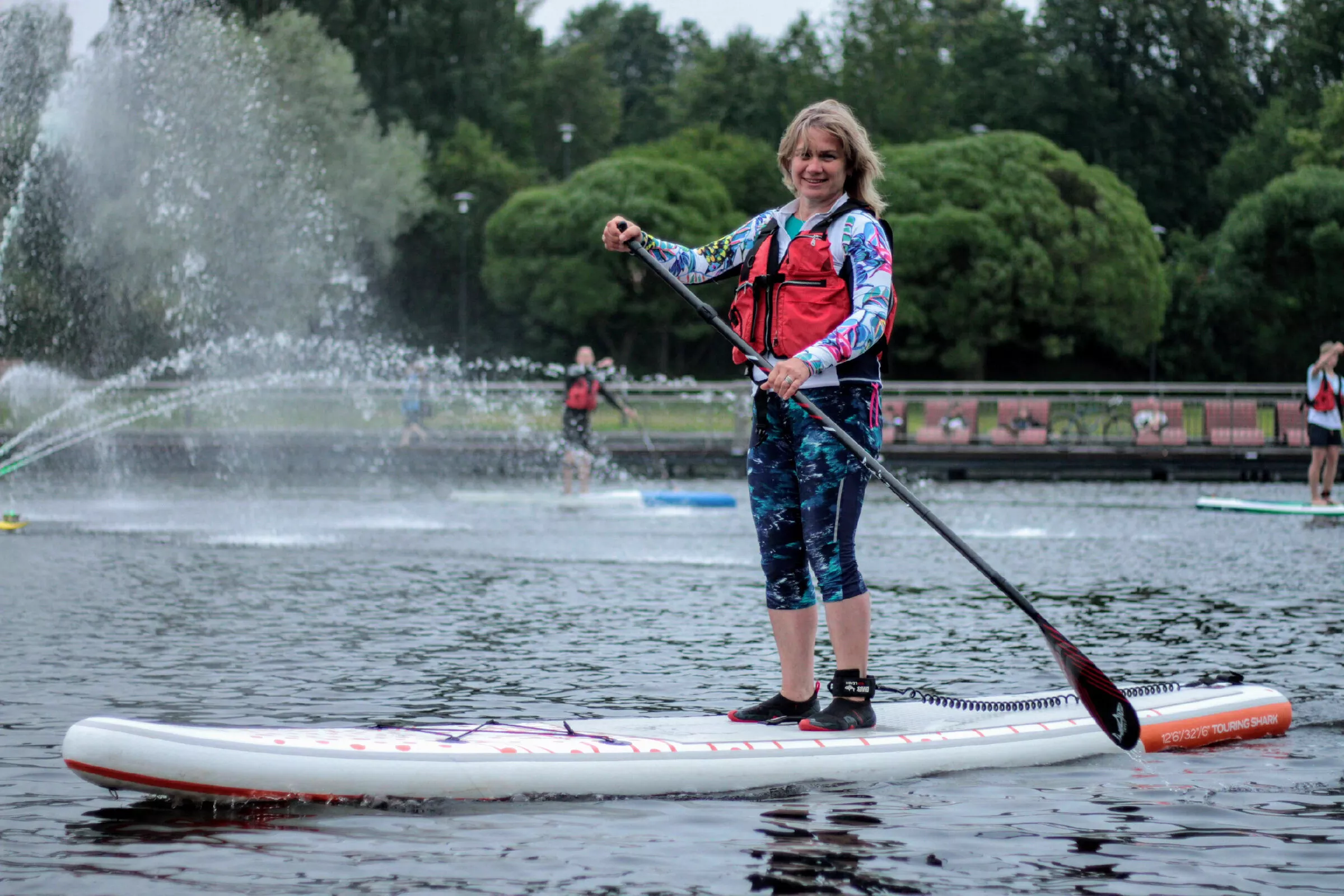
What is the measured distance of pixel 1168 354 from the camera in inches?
2197

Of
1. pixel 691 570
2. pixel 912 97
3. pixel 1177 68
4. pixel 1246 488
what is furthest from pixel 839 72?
pixel 691 570

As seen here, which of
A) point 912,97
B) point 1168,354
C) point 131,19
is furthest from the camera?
point 912,97

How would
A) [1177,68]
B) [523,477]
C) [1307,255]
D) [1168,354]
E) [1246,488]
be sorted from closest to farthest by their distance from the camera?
[1246,488] → [523,477] → [1307,255] → [1168,354] → [1177,68]

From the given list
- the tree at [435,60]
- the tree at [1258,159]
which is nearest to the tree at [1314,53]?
the tree at [1258,159]

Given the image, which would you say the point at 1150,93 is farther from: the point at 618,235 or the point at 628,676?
the point at 618,235

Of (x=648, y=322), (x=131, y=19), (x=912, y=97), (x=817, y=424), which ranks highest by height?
(x=912, y=97)

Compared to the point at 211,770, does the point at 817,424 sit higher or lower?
higher

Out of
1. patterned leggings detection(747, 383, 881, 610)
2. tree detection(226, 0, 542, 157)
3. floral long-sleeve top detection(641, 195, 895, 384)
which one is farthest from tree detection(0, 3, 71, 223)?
tree detection(226, 0, 542, 157)

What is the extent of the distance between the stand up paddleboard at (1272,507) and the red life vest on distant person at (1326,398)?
39.9 inches

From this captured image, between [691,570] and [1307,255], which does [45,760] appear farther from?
[1307,255]

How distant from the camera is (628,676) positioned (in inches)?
317

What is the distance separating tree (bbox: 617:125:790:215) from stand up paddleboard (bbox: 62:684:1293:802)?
53064 mm

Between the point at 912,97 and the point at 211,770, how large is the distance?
62.2m

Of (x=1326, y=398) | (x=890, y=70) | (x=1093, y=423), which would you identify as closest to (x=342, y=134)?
(x=890, y=70)
